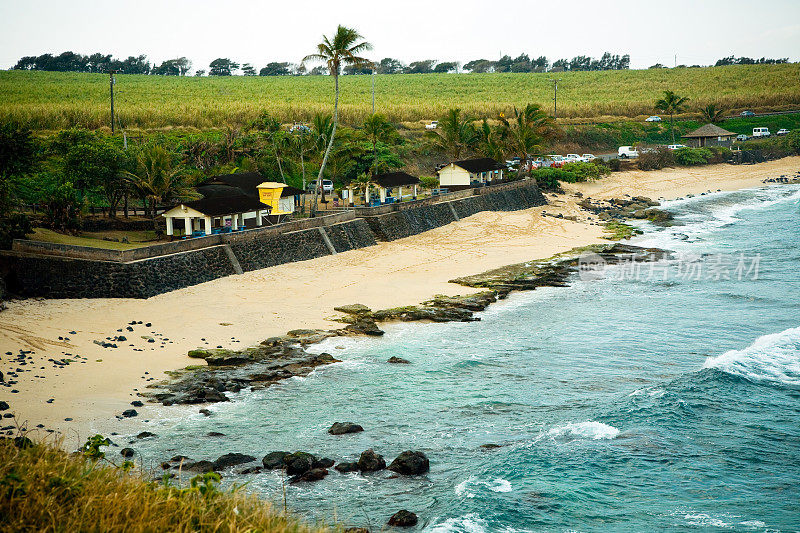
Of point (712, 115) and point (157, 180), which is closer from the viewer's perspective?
point (157, 180)

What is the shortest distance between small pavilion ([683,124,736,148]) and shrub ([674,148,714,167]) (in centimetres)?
494

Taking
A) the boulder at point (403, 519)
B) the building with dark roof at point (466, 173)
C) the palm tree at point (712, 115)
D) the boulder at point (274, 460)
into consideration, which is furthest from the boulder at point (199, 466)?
the palm tree at point (712, 115)

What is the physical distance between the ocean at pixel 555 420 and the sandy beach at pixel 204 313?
2.79 meters

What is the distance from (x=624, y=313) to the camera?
3216 centimetres

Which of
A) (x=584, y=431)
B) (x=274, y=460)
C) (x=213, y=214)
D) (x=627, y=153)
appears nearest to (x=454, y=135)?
(x=627, y=153)

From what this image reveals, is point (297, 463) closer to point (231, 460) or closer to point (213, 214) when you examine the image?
point (231, 460)

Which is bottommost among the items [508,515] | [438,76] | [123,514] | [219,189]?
[508,515]

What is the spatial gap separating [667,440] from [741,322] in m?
12.9

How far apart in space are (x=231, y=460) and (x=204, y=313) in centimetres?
1295

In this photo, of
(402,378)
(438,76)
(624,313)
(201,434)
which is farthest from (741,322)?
(438,76)

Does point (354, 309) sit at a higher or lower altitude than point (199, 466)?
higher

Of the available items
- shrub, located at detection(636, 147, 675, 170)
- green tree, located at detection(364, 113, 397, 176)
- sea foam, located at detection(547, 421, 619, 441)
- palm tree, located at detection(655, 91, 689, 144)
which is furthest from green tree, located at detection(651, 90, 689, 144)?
sea foam, located at detection(547, 421, 619, 441)

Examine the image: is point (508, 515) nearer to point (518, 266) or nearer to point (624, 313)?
point (624, 313)

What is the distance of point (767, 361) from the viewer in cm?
2489
